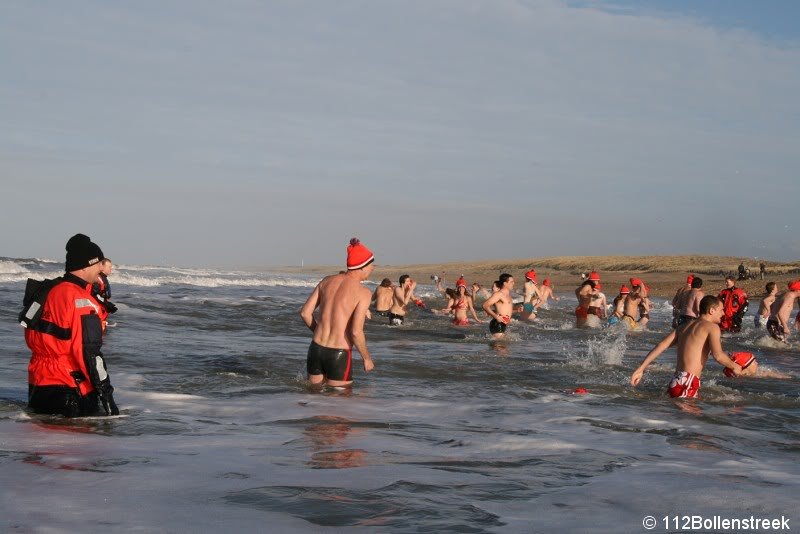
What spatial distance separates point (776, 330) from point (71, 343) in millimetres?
15985

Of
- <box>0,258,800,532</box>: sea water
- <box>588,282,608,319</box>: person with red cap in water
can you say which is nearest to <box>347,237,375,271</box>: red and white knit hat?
<box>0,258,800,532</box>: sea water

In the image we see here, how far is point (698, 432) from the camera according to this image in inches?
296

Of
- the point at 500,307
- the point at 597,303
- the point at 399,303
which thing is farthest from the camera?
the point at 597,303

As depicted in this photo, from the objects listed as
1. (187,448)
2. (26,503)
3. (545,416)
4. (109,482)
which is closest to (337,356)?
(545,416)

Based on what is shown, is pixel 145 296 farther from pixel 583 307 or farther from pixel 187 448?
pixel 187 448

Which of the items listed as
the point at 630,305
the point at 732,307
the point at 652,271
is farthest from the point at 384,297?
the point at 652,271

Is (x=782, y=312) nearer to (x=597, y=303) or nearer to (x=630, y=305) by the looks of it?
(x=630, y=305)

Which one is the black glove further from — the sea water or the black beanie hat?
the black beanie hat

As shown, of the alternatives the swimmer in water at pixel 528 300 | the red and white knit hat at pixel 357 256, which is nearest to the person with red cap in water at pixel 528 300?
the swimmer in water at pixel 528 300

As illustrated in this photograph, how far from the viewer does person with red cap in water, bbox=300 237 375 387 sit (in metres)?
8.64

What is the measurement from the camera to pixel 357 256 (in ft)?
29.1

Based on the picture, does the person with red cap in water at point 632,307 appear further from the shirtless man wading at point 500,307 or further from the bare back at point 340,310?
the bare back at point 340,310

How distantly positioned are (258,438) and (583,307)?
16.5m

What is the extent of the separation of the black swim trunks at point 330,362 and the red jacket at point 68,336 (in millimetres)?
2857
